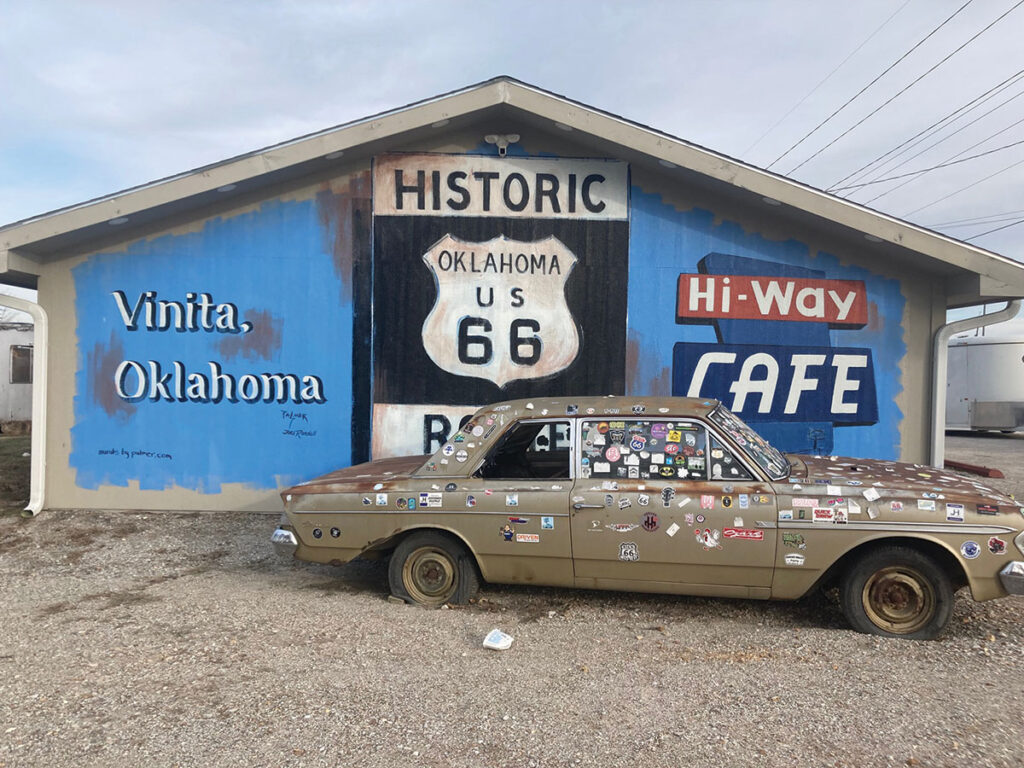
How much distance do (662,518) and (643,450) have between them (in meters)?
0.51

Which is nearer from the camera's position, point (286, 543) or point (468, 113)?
point (286, 543)

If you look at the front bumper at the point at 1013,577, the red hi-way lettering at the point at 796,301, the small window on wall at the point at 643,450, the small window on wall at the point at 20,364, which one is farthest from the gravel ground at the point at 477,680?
the small window on wall at the point at 20,364

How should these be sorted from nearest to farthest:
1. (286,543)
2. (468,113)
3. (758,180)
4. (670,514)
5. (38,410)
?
(670,514) < (286,543) < (758,180) < (468,113) < (38,410)

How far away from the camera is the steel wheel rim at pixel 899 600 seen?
14.7 feet

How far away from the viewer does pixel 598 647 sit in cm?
444

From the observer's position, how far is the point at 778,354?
27.2 feet

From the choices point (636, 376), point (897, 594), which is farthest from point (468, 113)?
point (897, 594)

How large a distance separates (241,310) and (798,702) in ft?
23.8

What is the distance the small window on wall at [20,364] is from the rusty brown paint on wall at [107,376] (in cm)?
1130

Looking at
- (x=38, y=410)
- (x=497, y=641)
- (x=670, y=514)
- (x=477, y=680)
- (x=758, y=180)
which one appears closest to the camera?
(x=477, y=680)

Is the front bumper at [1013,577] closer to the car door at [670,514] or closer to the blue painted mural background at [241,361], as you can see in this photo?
the car door at [670,514]

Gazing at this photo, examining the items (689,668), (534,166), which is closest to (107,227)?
(534,166)

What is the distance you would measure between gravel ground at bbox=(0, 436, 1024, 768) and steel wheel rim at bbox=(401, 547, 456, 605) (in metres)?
0.14
